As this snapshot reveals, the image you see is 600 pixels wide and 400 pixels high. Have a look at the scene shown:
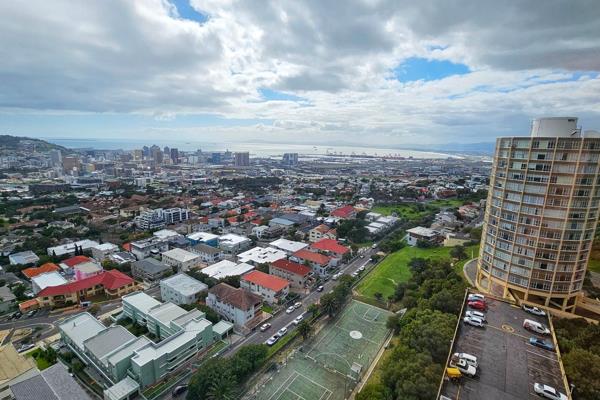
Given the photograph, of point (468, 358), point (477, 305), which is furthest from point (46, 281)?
point (477, 305)

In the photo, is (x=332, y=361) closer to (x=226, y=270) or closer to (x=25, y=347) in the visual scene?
(x=226, y=270)

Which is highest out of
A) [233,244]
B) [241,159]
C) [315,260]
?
[241,159]

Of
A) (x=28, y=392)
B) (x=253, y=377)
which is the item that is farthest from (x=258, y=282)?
(x=28, y=392)

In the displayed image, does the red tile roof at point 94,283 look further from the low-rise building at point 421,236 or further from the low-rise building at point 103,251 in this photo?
the low-rise building at point 421,236

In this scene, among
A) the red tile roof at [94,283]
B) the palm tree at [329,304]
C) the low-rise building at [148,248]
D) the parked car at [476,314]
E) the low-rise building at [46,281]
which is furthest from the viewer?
the low-rise building at [148,248]

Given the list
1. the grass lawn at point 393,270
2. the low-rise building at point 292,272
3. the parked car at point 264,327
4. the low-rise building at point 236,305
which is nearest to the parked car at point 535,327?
the grass lawn at point 393,270

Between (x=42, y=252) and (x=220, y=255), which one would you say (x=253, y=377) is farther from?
(x=42, y=252)

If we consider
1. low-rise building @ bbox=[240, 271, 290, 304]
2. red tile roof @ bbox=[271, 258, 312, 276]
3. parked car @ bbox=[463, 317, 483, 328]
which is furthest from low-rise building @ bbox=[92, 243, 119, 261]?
parked car @ bbox=[463, 317, 483, 328]
